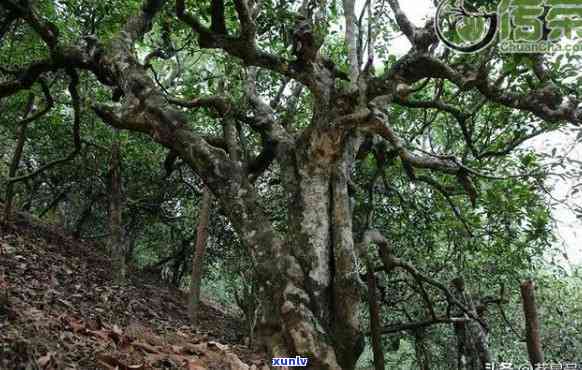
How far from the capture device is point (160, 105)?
186 inches

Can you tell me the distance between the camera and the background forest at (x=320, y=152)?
4434mm

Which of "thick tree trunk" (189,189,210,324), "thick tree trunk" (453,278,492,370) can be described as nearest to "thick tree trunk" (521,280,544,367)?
"thick tree trunk" (453,278,492,370)

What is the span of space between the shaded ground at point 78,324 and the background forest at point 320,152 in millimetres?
649

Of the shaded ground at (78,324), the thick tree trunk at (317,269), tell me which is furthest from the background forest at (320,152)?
the shaded ground at (78,324)

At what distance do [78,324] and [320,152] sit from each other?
2.63 meters

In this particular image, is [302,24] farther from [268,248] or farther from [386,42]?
[386,42]

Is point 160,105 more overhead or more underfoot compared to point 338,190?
more overhead

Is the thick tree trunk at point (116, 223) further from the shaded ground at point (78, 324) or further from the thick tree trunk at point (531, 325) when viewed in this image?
the thick tree trunk at point (531, 325)

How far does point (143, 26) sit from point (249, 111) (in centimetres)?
179

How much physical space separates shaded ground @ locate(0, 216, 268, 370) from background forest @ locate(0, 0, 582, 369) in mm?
649

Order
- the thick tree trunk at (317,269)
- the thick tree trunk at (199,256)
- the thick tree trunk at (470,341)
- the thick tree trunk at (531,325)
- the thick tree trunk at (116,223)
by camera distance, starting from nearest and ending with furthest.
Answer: the thick tree trunk at (531,325) < the thick tree trunk at (317,269) < the thick tree trunk at (470,341) < the thick tree trunk at (199,256) < the thick tree trunk at (116,223)

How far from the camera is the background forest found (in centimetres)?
443

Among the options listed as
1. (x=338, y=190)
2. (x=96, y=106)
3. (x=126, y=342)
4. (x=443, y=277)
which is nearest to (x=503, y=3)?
(x=338, y=190)

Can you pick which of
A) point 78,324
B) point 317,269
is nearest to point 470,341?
point 317,269
